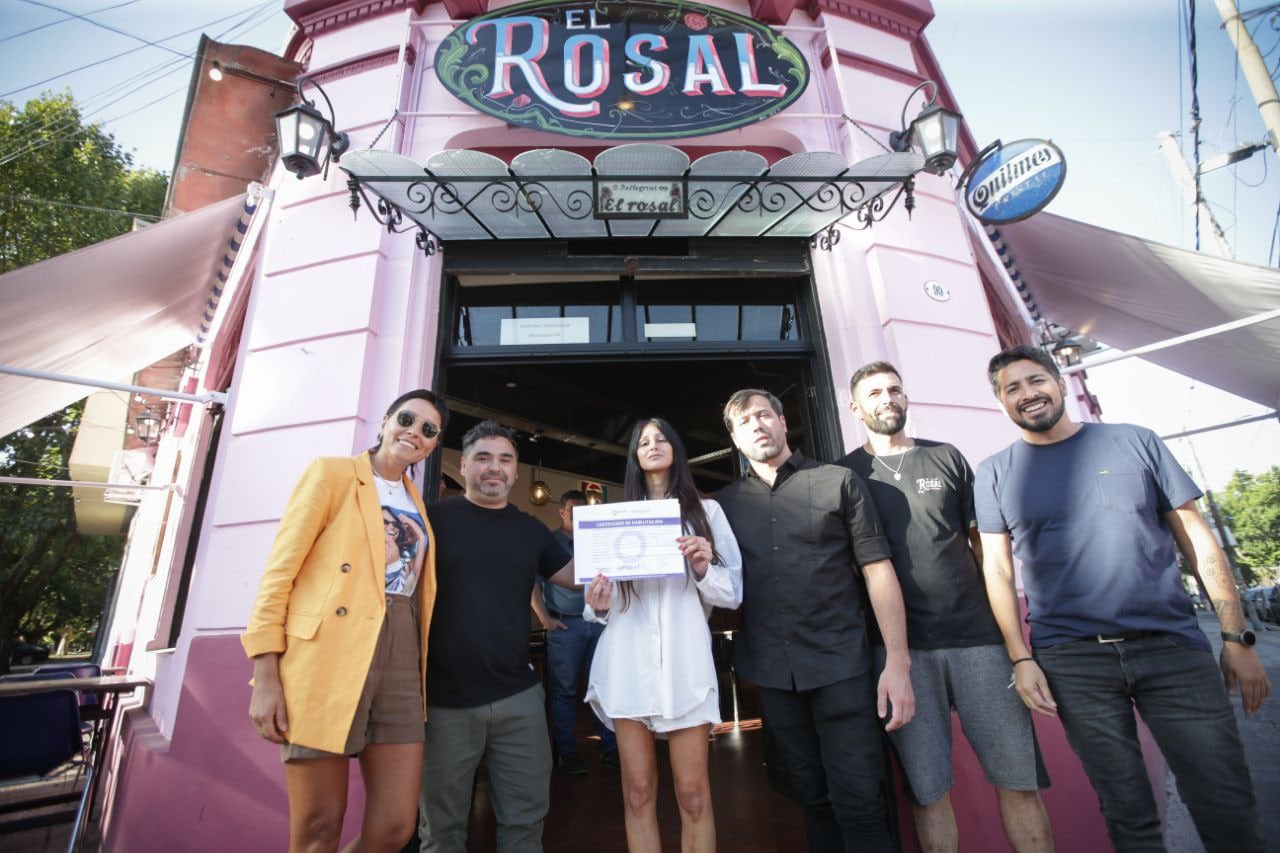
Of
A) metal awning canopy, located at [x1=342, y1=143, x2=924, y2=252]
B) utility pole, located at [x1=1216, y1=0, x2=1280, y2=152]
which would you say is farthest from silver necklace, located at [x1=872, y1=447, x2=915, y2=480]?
utility pole, located at [x1=1216, y1=0, x2=1280, y2=152]

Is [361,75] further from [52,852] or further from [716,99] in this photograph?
[52,852]

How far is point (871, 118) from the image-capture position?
166 inches

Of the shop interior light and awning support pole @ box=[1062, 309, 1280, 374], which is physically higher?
the shop interior light

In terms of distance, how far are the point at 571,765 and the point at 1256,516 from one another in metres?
61.8

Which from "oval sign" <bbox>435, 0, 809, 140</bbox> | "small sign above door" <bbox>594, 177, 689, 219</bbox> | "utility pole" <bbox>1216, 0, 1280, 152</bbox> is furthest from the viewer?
"utility pole" <bbox>1216, 0, 1280, 152</bbox>

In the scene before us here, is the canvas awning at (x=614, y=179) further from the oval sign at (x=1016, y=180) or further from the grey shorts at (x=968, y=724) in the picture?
the grey shorts at (x=968, y=724)

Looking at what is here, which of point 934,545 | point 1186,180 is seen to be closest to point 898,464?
point 934,545

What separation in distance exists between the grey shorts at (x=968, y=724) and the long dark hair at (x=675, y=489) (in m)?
0.87

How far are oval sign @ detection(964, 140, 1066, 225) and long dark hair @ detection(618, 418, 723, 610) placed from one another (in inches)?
109

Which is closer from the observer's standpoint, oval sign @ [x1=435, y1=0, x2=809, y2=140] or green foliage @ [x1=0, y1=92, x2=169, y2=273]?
oval sign @ [x1=435, y1=0, x2=809, y2=140]

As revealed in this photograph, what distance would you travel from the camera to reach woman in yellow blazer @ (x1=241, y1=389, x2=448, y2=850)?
5.56ft

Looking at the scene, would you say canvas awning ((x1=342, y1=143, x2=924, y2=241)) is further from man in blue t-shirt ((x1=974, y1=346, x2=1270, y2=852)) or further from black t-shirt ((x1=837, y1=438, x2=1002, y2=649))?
black t-shirt ((x1=837, y1=438, x2=1002, y2=649))

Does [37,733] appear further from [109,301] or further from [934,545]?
[934,545]

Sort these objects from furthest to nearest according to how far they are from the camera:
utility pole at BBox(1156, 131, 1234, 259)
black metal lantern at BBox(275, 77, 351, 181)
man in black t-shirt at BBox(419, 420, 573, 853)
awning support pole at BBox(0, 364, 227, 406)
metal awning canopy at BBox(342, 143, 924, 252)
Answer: utility pole at BBox(1156, 131, 1234, 259)
black metal lantern at BBox(275, 77, 351, 181)
metal awning canopy at BBox(342, 143, 924, 252)
awning support pole at BBox(0, 364, 227, 406)
man in black t-shirt at BBox(419, 420, 573, 853)
